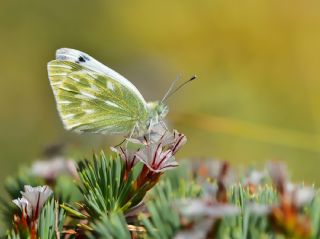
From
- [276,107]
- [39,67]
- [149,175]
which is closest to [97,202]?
[149,175]

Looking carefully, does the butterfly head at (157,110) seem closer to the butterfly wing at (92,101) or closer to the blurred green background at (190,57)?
the butterfly wing at (92,101)

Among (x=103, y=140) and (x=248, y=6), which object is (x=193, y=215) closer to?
(x=103, y=140)

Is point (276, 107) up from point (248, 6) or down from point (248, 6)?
down

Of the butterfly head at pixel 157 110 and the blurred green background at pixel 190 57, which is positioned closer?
the butterfly head at pixel 157 110

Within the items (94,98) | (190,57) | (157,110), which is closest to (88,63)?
(94,98)

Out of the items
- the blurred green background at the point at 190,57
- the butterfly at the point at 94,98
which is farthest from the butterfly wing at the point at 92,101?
the blurred green background at the point at 190,57

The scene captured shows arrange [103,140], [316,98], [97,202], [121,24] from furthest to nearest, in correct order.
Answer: [121,24] → [316,98] → [103,140] → [97,202]
